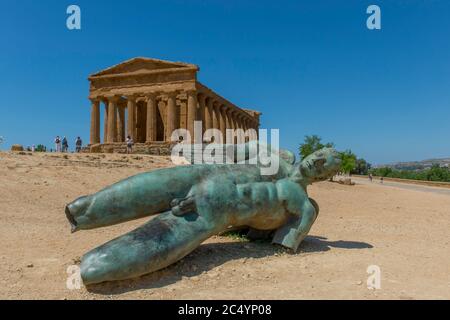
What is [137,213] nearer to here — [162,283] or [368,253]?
[162,283]

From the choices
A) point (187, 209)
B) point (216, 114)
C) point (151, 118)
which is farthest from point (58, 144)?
point (187, 209)

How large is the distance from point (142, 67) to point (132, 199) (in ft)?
95.8

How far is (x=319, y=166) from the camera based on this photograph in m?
5.09

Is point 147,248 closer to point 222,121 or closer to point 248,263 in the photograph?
point 248,263

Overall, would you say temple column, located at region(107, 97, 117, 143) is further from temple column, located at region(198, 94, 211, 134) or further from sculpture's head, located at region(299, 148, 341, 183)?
sculpture's head, located at region(299, 148, 341, 183)

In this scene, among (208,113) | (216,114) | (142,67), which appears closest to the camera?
(142,67)

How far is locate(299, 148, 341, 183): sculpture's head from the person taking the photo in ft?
16.6

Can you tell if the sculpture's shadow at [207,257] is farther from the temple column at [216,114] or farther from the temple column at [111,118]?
A: the temple column at [216,114]

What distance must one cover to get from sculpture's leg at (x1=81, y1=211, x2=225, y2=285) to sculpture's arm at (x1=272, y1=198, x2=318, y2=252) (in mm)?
1154

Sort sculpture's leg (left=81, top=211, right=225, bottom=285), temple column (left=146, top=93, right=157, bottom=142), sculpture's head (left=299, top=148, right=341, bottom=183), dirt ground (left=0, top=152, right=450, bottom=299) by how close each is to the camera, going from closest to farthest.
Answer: sculpture's leg (left=81, top=211, right=225, bottom=285) < dirt ground (left=0, top=152, right=450, bottom=299) < sculpture's head (left=299, top=148, right=341, bottom=183) < temple column (left=146, top=93, right=157, bottom=142)

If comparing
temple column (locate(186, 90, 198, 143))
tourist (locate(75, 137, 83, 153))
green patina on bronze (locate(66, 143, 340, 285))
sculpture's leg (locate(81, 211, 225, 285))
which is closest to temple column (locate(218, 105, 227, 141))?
temple column (locate(186, 90, 198, 143))

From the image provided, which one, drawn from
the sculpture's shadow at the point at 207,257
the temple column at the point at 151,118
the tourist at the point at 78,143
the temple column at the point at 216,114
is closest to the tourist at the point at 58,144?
the tourist at the point at 78,143

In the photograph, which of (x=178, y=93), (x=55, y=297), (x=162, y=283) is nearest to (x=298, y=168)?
(x=162, y=283)

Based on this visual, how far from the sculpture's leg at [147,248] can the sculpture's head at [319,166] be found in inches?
66.0
